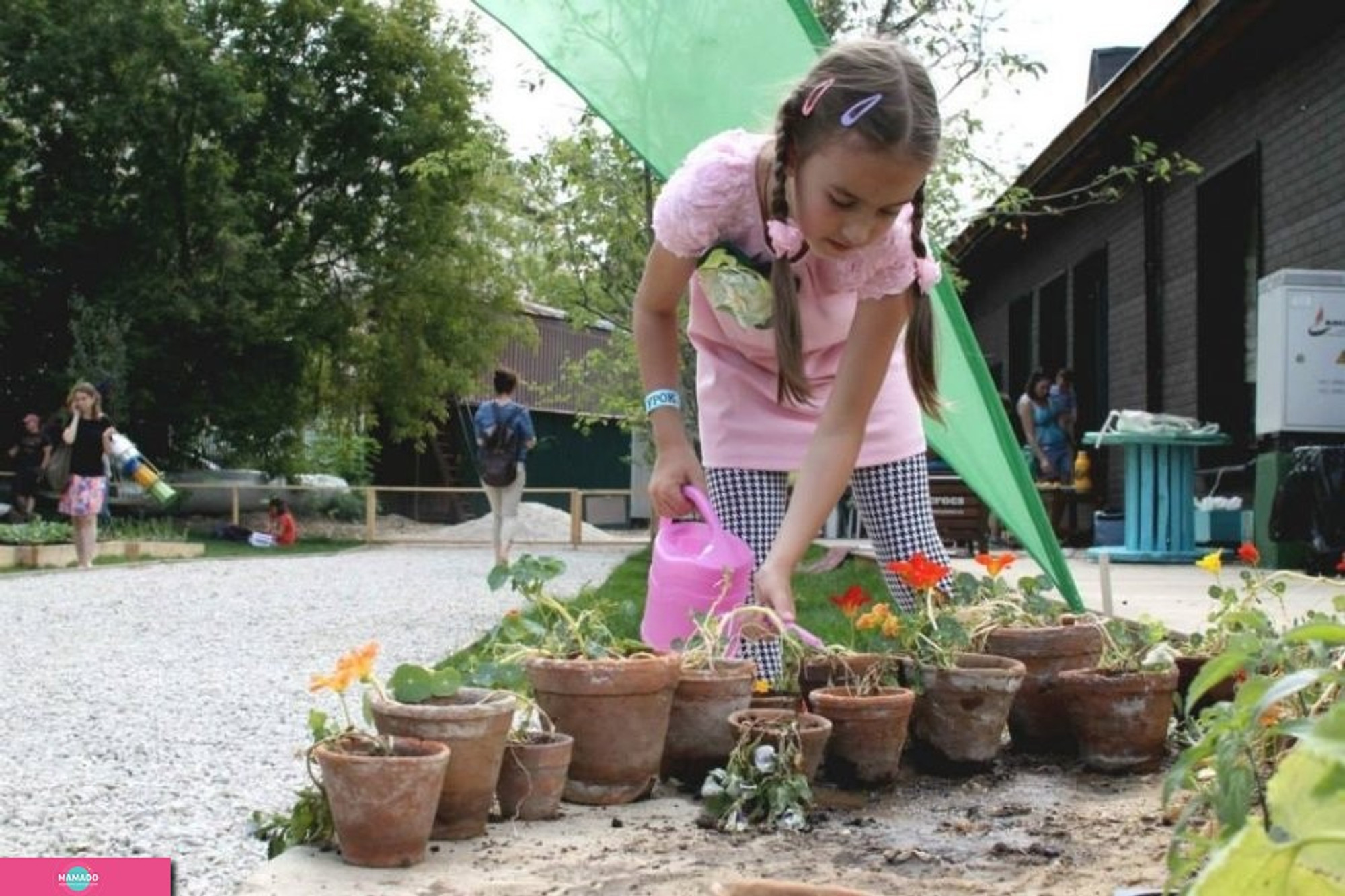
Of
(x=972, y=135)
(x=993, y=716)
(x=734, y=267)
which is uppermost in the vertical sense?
(x=972, y=135)

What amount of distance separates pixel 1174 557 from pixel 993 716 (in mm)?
7326

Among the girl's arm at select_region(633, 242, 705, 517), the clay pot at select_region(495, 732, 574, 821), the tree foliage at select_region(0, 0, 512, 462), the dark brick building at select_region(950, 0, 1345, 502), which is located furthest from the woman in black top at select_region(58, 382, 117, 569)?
the clay pot at select_region(495, 732, 574, 821)

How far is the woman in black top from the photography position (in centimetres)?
1072

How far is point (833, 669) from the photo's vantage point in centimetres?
231

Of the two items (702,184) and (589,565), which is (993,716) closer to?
(702,184)

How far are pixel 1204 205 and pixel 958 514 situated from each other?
2.71 metres

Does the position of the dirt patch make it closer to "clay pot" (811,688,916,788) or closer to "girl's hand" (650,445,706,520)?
"clay pot" (811,688,916,788)

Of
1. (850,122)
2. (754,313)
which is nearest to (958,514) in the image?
(754,313)

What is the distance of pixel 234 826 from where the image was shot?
10.2 ft

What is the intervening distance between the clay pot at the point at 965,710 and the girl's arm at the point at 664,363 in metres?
0.48

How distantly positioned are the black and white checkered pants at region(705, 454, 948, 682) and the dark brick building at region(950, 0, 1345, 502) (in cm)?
615

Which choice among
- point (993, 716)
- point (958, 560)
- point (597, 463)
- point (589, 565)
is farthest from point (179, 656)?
point (597, 463)

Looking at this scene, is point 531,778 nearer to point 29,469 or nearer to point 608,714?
point 608,714

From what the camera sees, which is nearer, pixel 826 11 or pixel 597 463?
pixel 826 11
